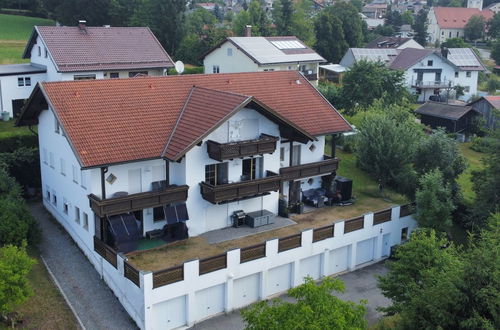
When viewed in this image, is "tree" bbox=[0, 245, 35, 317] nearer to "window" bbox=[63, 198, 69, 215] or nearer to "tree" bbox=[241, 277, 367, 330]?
"window" bbox=[63, 198, 69, 215]

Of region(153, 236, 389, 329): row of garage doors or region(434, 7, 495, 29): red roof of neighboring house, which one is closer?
region(153, 236, 389, 329): row of garage doors

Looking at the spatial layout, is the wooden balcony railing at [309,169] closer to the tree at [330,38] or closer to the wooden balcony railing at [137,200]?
the wooden balcony railing at [137,200]

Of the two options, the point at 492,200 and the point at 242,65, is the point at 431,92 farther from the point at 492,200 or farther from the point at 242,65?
the point at 492,200

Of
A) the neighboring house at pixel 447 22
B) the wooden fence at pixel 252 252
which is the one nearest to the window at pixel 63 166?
the wooden fence at pixel 252 252

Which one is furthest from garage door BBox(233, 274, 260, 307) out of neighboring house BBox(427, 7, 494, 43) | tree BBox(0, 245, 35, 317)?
neighboring house BBox(427, 7, 494, 43)

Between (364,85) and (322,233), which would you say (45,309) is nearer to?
(322,233)

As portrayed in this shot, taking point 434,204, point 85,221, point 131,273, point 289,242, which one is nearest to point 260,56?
point 434,204
